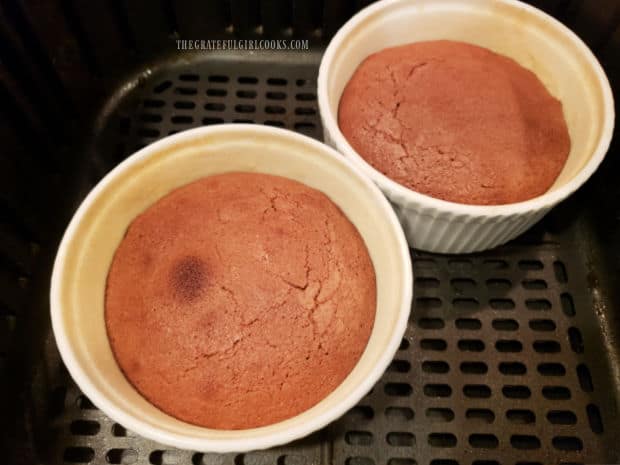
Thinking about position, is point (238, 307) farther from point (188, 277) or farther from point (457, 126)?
point (457, 126)

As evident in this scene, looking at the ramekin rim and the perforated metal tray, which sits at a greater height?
the ramekin rim

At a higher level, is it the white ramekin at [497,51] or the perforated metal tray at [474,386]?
the white ramekin at [497,51]

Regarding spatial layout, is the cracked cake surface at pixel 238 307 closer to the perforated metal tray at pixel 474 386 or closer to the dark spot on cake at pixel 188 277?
the dark spot on cake at pixel 188 277

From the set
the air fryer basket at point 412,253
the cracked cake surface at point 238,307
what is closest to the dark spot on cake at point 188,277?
the cracked cake surface at point 238,307

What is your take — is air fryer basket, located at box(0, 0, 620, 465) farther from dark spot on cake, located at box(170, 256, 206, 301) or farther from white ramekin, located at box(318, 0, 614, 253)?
dark spot on cake, located at box(170, 256, 206, 301)

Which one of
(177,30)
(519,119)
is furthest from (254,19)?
(519,119)

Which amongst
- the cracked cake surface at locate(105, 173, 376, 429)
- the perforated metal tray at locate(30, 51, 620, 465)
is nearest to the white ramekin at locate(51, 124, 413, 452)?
the cracked cake surface at locate(105, 173, 376, 429)

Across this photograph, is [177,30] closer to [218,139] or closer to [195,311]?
[218,139]
